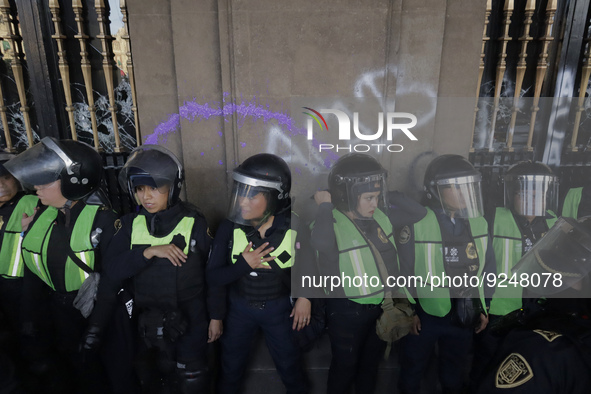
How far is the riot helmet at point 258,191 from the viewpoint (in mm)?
2482

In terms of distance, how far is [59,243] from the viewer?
254cm

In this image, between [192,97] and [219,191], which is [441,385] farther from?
[192,97]

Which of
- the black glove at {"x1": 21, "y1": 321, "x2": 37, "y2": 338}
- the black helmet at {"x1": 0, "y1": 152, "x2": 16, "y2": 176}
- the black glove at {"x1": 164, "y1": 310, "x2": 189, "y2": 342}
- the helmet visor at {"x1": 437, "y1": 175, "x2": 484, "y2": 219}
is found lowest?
the black glove at {"x1": 21, "y1": 321, "x2": 37, "y2": 338}

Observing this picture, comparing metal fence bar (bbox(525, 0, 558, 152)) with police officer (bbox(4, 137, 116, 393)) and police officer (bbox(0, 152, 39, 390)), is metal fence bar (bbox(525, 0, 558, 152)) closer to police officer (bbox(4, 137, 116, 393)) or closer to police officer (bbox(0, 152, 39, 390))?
police officer (bbox(4, 137, 116, 393))

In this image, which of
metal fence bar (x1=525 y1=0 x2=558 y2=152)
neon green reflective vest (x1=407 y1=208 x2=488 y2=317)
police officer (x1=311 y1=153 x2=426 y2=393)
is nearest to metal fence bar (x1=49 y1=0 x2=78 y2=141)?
police officer (x1=311 y1=153 x2=426 y2=393)

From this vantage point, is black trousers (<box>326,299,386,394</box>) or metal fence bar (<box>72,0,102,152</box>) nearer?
black trousers (<box>326,299,386,394</box>)

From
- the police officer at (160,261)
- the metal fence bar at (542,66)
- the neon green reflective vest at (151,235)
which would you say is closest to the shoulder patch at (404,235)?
the police officer at (160,261)

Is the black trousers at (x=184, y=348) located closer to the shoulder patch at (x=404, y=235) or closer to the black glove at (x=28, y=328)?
the black glove at (x=28, y=328)

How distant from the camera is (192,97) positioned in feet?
10.3

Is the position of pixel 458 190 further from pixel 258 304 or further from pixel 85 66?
pixel 85 66

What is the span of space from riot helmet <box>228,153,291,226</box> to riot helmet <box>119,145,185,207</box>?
40 centimetres

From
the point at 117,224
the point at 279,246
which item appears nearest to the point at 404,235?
the point at 279,246

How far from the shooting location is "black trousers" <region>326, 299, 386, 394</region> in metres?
2.64

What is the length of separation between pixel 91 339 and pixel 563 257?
9.85 ft
